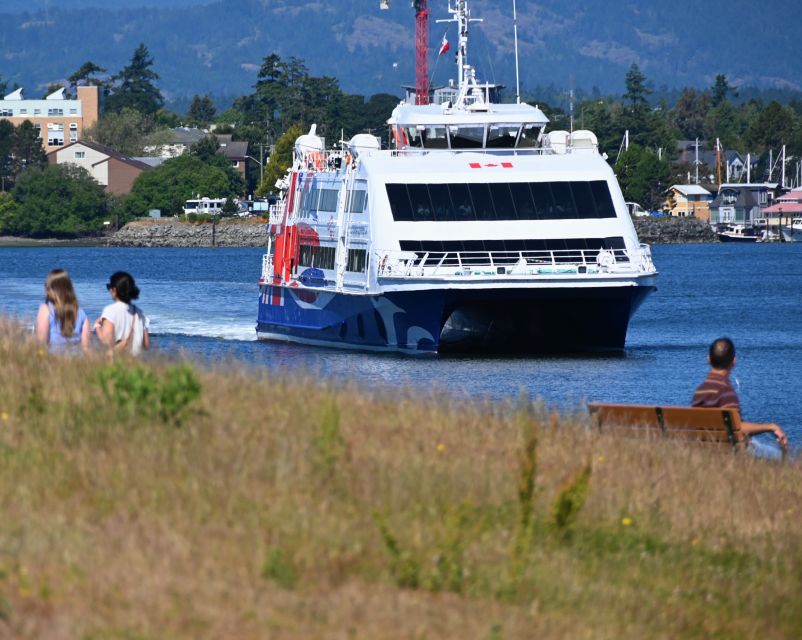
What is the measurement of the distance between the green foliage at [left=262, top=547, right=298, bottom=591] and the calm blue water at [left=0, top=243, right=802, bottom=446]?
659 cm

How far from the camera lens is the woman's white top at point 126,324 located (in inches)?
571

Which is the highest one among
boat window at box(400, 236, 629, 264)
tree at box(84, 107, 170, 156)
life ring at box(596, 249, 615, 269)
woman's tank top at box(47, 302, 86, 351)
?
tree at box(84, 107, 170, 156)

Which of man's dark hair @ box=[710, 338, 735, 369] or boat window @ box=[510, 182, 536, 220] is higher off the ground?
boat window @ box=[510, 182, 536, 220]

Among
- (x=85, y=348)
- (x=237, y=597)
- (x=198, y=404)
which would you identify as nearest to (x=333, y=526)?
(x=237, y=597)

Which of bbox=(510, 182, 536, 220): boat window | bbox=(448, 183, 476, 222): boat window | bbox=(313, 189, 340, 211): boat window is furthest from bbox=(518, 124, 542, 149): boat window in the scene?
bbox=(313, 189, 340, 211): boat window

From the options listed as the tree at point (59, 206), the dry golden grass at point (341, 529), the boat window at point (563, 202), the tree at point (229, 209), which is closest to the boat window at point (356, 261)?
the boat window at point (563, 202)

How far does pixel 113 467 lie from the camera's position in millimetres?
9805

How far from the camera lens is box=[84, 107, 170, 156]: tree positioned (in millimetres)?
184875

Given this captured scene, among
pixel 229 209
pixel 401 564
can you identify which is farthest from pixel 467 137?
pixel 229 209

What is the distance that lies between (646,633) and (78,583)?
9.88 ft

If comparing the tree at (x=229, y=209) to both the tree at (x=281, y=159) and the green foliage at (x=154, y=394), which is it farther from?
the green foliage at (x=154, y=394)

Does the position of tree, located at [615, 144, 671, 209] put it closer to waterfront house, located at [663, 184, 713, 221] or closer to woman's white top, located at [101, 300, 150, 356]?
waterfront house, located at [663, 184, 713, 221]

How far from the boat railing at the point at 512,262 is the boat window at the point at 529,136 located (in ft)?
16.5

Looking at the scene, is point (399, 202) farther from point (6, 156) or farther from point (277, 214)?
point (6, 156)
